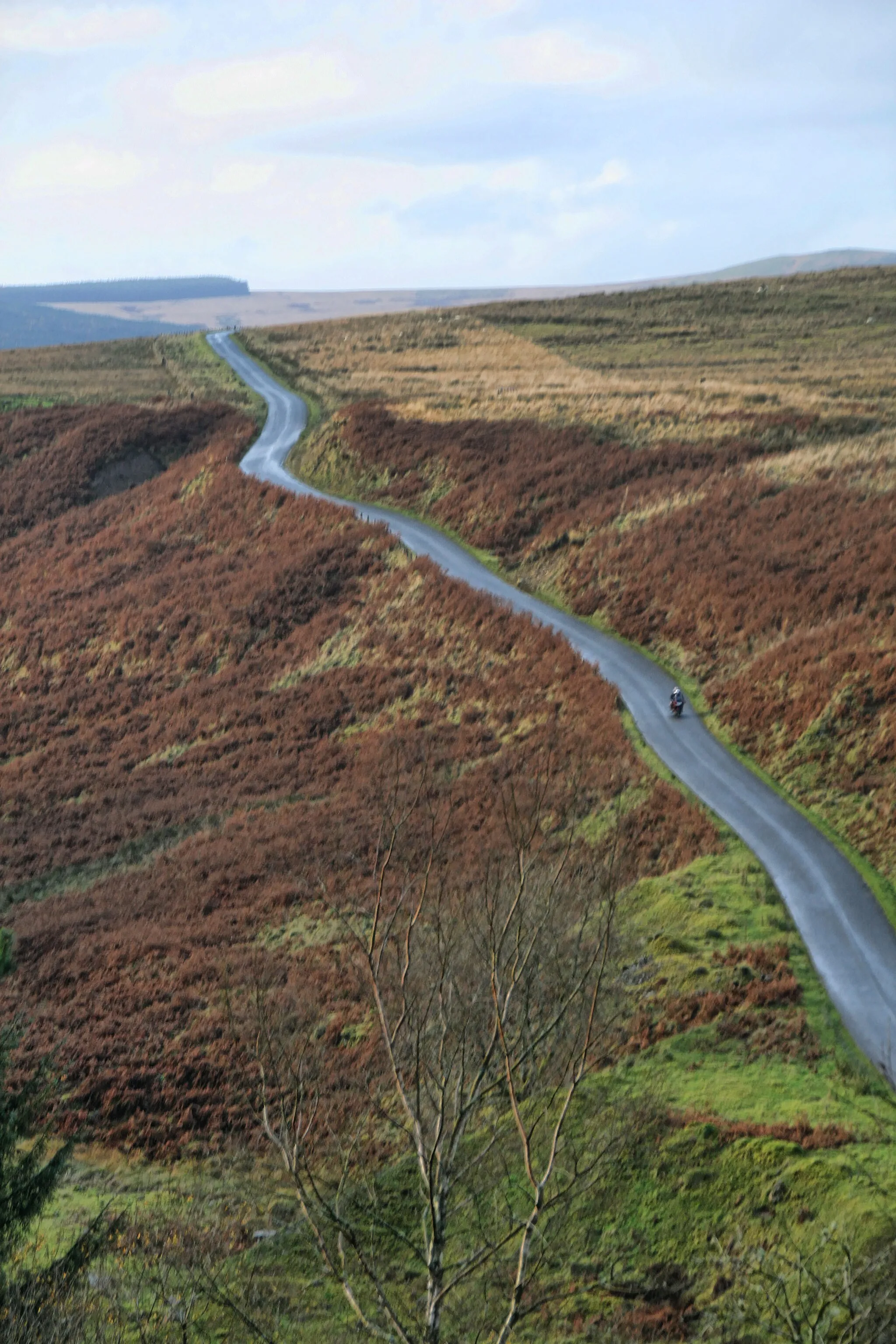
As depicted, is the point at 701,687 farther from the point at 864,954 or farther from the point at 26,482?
the point at 26,482

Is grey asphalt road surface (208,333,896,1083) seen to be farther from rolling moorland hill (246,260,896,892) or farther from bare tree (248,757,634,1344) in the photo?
bare tree (248,757,634,1344)

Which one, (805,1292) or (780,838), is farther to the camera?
(780,838)

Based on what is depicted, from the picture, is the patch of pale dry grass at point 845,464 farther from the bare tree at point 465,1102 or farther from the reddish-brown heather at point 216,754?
the bare tree at point 465,1102

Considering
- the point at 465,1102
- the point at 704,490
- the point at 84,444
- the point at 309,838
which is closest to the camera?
the point at 465,1102

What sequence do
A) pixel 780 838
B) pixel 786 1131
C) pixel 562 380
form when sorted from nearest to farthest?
pixel 786 1131
pixel 780 838
pixel 562 380

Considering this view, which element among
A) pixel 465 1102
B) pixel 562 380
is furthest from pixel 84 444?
pixel 465 1102

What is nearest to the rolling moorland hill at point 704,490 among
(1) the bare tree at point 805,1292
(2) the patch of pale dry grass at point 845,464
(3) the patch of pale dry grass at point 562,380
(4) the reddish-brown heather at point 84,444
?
(2) the patch of pale dry grass at point 845,464

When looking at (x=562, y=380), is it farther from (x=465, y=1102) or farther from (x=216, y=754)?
(x=465, y=1102)
